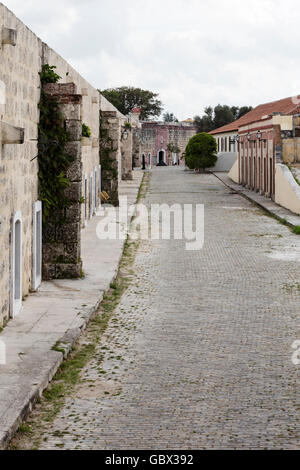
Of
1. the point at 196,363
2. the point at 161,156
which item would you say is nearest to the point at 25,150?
the point at 196,363

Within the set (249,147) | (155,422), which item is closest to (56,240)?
(155,422)

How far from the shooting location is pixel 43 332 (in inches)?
383

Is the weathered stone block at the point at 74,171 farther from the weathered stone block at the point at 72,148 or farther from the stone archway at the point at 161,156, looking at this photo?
the stone archway at the point at 161,156

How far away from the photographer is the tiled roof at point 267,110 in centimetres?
3444

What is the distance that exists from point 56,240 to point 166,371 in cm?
566

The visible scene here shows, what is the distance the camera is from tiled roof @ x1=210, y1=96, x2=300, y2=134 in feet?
113

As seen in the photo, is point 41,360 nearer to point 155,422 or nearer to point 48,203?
point 155,422

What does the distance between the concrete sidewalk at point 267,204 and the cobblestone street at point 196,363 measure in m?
7.18

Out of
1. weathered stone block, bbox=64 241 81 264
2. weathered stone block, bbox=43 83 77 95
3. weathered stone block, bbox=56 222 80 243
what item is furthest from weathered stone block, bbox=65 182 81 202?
weathered stone block, bbox=43 83 77 95

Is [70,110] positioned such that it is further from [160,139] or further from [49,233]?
[160,139]

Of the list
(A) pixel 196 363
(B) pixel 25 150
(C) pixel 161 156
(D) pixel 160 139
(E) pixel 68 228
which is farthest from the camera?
(C) pixel 161 156

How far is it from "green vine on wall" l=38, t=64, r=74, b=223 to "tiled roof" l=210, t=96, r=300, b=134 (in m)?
21.0

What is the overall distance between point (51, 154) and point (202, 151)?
131ft
